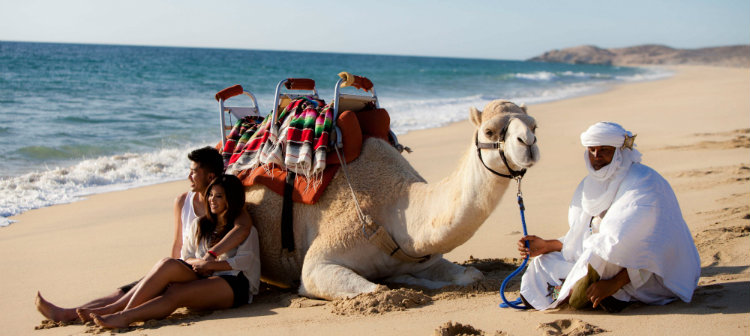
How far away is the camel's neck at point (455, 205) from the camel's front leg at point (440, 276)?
0.36 meters

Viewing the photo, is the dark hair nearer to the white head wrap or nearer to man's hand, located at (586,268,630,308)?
the white head wrap

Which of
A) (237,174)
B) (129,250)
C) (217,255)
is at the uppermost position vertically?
(237,174)

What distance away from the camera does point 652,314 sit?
3.61 m

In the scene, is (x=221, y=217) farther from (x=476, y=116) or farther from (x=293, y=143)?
(x=476, y=116)

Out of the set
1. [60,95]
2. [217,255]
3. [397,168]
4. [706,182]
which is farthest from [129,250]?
Answer: [60,95]

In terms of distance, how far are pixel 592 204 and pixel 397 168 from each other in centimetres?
162

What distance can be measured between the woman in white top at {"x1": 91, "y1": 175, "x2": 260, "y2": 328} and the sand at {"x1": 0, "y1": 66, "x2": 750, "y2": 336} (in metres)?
0.10

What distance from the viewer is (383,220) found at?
184 inches

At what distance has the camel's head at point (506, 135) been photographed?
3518mm

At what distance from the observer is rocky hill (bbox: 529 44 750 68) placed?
13088 centimetres

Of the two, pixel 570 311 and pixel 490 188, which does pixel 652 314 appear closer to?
pixel 570 311

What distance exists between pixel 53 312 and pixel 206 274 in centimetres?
101

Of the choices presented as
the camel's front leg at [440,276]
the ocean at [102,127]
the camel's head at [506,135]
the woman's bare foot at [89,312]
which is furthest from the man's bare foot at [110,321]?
the ocean at [102,127]

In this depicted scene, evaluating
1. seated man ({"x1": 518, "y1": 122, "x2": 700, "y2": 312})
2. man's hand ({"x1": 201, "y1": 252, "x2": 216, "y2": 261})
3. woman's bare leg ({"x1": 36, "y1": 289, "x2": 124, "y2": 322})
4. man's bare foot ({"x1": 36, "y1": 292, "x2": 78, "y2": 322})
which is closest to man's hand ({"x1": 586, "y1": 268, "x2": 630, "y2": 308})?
seated man ({"x1": 518, "y1": 122, "x2": 700, "y2": 312})
